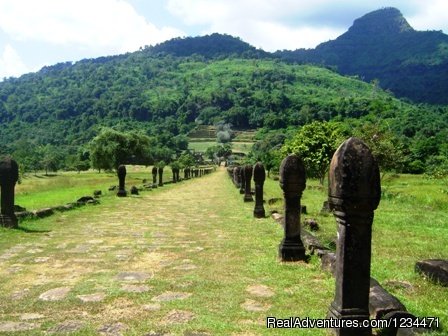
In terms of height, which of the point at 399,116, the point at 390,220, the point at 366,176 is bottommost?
the point at 390,220

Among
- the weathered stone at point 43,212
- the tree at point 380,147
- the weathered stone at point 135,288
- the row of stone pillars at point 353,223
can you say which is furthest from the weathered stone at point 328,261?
the tree at point 380,147

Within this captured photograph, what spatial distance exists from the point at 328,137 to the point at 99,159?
170ft

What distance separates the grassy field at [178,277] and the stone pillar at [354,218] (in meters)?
0.47

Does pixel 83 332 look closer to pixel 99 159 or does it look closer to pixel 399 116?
pixel 99 159

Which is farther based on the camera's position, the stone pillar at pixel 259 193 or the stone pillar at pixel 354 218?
the stone pillar at pixel 259 193

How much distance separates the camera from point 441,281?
6617 mm

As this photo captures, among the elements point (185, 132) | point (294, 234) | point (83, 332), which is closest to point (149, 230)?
point (294, 234)

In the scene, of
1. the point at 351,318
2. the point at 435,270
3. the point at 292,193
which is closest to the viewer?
the point at 351,318

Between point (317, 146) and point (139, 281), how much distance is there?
91.8 ft

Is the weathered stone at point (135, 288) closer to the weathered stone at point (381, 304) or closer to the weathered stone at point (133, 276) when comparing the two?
the weathered stone at point (133, 276)

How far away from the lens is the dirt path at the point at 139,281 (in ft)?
17.4

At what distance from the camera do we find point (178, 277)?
24.2 feet

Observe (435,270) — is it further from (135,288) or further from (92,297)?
(92,297)

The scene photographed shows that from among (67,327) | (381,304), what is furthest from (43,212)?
(381,304)
